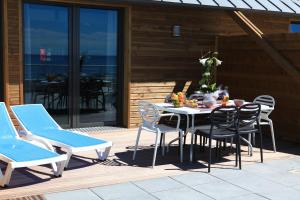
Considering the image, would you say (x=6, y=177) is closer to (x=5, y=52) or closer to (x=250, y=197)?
(x=250, y=197)

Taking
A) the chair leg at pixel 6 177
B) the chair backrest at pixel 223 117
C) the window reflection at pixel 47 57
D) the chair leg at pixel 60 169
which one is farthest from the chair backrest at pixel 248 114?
the window reflection at pixel 47 57

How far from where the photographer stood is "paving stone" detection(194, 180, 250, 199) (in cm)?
486

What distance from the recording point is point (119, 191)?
16.2ft

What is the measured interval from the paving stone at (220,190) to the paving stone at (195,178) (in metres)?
0.13

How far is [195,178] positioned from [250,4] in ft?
15.4

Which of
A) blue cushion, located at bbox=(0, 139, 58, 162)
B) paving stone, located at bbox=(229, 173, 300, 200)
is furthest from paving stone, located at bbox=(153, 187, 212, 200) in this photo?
blue cushion, located at bbox=(0, 139, 58, 162)

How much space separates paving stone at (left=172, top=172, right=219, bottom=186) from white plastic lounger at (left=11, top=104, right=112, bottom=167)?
45.3 inches

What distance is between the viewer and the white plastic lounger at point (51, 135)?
18.6ft

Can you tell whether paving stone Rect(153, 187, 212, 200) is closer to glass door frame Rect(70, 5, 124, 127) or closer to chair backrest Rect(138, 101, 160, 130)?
chair backrest Rect(138, 101, 160, 130)

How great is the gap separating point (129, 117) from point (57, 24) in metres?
2.38

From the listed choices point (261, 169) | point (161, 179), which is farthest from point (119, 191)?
point (261, 169)

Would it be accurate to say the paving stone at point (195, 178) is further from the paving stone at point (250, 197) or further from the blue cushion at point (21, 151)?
the blue cushion at point (21, 151)

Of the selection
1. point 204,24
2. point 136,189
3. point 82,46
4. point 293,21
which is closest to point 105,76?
point 82,46

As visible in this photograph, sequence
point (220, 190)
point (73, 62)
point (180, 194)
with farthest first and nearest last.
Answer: point (73, 62) < point (220, 190) < point (180, 194)
